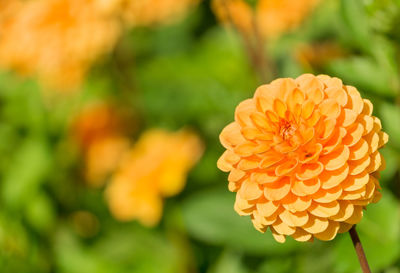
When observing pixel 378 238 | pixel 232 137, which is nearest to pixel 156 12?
pixel 378 238

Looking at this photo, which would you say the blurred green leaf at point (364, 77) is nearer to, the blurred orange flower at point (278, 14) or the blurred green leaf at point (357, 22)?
the blurred green leaf at point (357, 22)

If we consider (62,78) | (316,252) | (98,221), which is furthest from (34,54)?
(316,252)

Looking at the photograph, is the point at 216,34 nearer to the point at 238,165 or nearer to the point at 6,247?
the point at 6,247

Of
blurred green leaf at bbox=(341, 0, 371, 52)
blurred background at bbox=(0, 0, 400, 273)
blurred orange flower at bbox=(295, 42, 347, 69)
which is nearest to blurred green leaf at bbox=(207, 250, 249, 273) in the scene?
blurred background at bbox=(0, 0, 400, 273)

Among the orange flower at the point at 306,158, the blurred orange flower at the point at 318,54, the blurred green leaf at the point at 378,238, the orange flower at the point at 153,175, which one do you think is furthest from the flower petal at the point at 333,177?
the orange flower at the point at 153,175

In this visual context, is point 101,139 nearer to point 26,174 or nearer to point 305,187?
point 26,174
